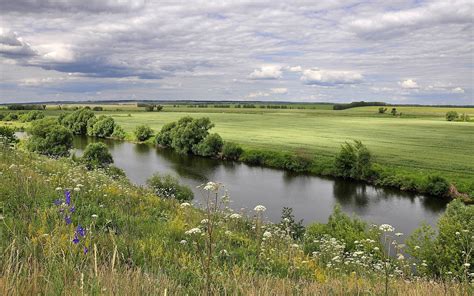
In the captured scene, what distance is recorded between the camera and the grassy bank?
2.53m

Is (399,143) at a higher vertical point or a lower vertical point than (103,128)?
lower

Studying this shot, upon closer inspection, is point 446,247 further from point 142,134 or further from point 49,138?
point 142,134

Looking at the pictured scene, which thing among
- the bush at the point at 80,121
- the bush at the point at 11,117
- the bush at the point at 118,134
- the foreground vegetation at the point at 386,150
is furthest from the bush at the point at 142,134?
the bush at the point at 11,117

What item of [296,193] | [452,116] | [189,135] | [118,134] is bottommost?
[296,193]

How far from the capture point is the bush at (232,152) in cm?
6669

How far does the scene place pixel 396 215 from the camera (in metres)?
34.8

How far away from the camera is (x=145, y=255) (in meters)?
4.34

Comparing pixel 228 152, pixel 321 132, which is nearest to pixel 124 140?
pixel 228 152

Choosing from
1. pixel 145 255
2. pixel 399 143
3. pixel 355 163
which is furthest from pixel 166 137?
pixel 145 255

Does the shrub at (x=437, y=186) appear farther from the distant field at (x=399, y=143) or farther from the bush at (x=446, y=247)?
the bush at (x=446, y=247)

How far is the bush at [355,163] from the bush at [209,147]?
2427 centimetres

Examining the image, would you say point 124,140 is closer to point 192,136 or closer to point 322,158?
point 192,136

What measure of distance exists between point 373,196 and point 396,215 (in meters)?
7.85

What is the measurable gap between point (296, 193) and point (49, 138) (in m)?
38.5
